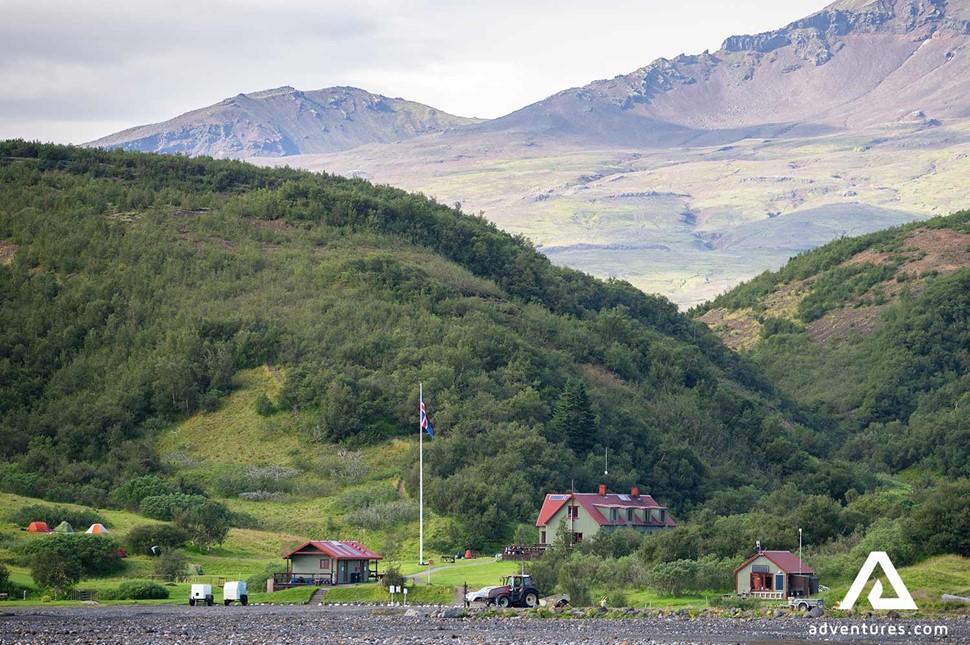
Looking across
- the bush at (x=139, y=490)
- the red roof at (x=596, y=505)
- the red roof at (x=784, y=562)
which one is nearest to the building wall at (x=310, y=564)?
the red roof at (x=596, y=505)

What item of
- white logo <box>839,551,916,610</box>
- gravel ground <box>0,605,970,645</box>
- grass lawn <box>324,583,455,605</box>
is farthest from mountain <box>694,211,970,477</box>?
gravel ground <box>0,605,970,645</box>

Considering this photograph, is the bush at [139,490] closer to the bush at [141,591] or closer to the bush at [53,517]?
the bush at [53,517]

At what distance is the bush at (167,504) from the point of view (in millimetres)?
90938

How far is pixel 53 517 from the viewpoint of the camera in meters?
87.1

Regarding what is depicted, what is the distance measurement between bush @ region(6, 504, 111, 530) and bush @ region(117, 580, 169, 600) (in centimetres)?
1639

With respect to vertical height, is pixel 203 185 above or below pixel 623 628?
above

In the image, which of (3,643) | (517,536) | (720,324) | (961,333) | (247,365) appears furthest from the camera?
(720,324)

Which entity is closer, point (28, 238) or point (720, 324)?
point (28, 238)

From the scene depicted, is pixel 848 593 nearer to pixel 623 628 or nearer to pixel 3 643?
pixel 623 628

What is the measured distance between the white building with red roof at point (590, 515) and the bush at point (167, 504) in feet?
63.6

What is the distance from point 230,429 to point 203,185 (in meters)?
59.7

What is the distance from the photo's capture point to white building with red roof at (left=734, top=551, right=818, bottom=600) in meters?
65.9

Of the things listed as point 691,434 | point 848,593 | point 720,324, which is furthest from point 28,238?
point 848,593

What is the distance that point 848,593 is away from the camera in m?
59.2
